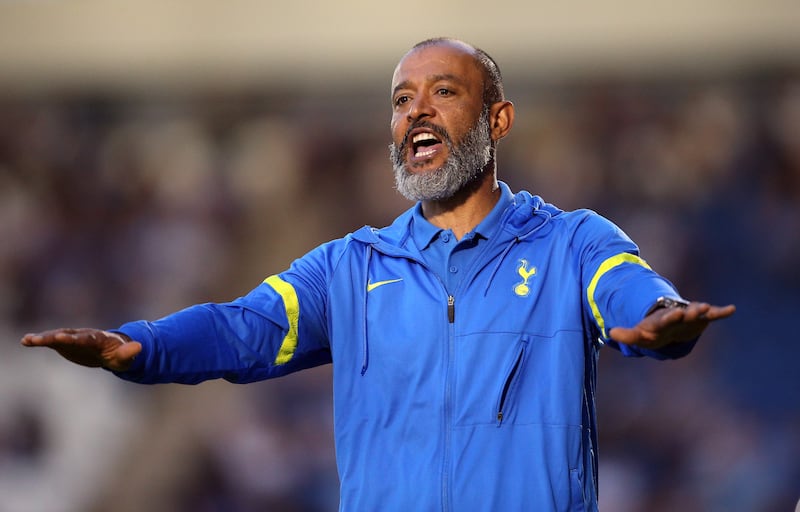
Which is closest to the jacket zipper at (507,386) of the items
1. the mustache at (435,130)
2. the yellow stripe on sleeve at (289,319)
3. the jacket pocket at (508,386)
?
the jacket pocket at (508,386)

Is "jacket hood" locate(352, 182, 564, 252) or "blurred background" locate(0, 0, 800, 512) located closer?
"jacket hood" locate(352, 182, 564, 252)

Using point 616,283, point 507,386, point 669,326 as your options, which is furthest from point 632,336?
point 507,386

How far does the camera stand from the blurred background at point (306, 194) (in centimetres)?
754

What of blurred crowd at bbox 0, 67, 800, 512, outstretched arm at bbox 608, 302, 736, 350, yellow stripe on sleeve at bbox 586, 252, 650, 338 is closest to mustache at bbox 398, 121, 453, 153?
yellow stripe on sleeve at bbox 586, 252, 650, 338

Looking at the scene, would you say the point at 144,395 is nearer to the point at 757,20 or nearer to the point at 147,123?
the point at 147,123

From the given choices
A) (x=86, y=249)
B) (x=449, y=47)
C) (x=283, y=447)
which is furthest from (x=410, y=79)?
(x=86, y=249)

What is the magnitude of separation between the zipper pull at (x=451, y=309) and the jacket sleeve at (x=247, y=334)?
392mm

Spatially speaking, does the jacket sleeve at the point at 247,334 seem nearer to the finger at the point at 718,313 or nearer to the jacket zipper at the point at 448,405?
the jacket zipper at the point at 448,405

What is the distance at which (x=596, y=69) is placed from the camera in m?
8.87

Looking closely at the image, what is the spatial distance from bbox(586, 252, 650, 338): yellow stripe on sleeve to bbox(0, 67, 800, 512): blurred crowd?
451 cm

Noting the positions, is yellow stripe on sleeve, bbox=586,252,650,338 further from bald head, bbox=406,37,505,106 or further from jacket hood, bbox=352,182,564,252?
bald head, bbox=406,37,505,106

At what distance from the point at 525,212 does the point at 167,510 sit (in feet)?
19.2

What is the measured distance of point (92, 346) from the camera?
256cm

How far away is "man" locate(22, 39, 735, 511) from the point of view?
8.86ft
